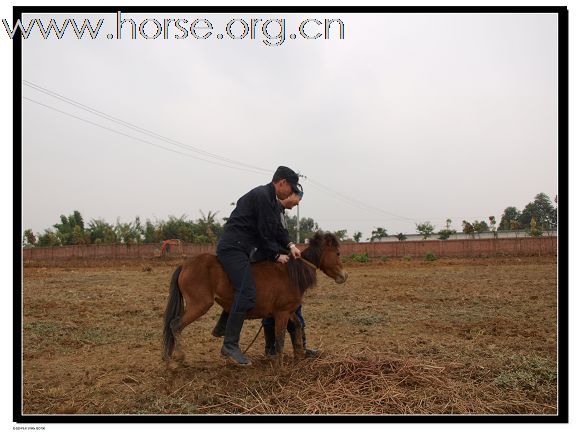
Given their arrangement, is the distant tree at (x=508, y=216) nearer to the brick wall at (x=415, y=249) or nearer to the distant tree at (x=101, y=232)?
the brick wall at (x=415, y=249)

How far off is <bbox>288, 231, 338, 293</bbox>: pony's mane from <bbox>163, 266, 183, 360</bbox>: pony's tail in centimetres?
137

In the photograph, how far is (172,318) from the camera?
5188 millimetres

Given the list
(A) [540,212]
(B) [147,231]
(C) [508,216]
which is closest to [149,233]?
(B) [147,231]

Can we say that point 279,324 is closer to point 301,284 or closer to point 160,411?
point 301,284

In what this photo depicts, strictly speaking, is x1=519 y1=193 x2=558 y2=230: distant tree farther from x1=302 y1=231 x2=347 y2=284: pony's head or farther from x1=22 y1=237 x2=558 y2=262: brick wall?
x1=302 y1=231 x2=347 y2=284: pony's head

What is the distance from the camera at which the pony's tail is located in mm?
5109

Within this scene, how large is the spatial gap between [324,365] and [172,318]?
73.5 inches

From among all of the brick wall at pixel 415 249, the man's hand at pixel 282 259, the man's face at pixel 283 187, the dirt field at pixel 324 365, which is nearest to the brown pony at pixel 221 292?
the man's hand at pixel 282 259

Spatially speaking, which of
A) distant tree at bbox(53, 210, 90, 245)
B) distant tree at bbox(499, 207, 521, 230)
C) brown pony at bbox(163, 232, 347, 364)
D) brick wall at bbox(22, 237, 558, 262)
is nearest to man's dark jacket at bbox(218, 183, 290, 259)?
brown pony at bbox(163, 232, 347, 364)

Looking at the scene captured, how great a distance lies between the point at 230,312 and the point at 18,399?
2185 millimetres

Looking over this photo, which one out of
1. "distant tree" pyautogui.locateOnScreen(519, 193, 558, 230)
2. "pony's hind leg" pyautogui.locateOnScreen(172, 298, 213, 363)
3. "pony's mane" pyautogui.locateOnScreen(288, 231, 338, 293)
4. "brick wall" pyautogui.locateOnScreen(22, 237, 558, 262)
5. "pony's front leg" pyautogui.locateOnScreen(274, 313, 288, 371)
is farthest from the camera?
"distant tree" pyautogui.locateOnScreen(519, 193, 558, 230)

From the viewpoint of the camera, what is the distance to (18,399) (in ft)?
12.8

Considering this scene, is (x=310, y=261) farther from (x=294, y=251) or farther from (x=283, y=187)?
(x=283, y=187)

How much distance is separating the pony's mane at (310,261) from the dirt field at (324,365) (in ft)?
3.16
